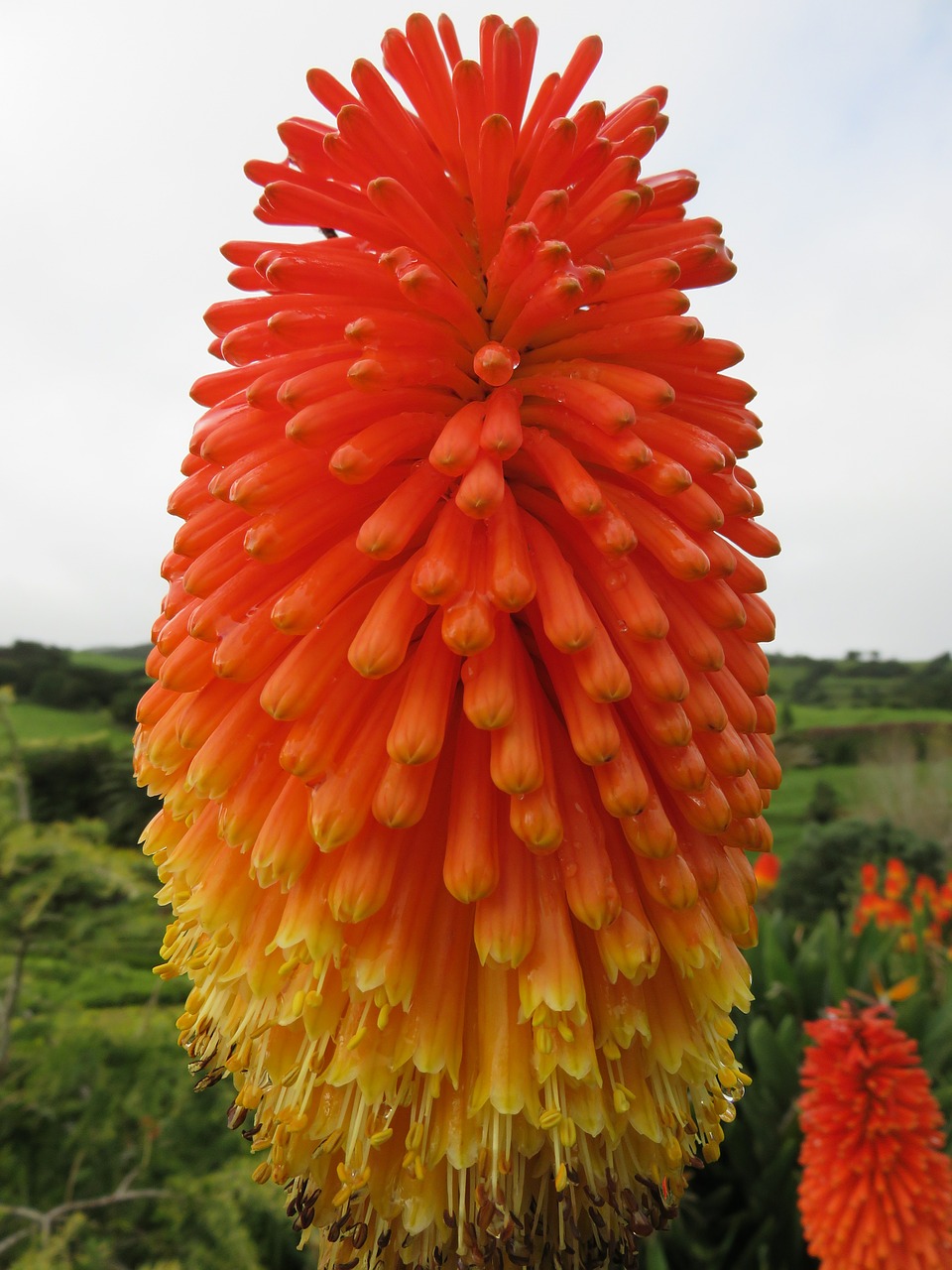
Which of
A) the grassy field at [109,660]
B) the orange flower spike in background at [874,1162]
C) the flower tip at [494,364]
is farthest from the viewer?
the grassy field at [109,660]

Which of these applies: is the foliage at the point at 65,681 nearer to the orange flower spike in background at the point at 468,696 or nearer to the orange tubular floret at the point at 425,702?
the orange flower spike in background at the point at 468,696

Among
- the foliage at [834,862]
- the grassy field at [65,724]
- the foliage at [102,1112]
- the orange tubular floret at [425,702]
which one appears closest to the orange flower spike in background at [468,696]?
the orange tubular floret at [425,702]

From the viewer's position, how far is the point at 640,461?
120cm

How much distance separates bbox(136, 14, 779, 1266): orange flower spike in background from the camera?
1179 mm

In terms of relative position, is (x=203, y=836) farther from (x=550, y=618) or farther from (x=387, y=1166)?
(x=550, y=618)

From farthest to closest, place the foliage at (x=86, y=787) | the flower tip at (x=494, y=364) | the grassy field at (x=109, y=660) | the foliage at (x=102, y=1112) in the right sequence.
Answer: the grassy field at (x=109, y=660) < the foliage at (x=86, y=787) < the foliage at (x=102, y=1112) < the flower tip at (x=494, y=364)

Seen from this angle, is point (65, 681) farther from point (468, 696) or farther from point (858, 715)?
point (858, 715)

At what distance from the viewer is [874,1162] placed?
2.77 metres

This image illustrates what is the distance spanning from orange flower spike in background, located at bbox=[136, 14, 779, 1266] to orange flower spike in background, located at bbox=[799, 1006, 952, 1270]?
1806mm

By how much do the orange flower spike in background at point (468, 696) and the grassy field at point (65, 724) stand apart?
754 centimetres

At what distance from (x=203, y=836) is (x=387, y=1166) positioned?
1.96 ft

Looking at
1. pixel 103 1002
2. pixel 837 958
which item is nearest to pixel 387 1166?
pixel 837 958

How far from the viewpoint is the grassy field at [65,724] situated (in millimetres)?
8375

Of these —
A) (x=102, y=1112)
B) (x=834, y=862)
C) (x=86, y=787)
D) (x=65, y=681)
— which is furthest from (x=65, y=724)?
(x=834, y=862)
